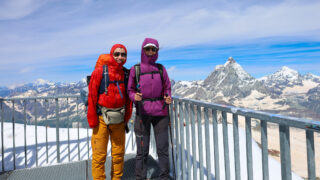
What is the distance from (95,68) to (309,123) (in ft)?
8.71

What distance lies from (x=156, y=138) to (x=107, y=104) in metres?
0.91

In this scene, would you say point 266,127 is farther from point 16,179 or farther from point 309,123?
point 16,179

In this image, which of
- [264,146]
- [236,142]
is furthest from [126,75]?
[264,146]

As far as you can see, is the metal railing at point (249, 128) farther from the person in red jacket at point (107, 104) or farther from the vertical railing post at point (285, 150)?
the person in red jacket at point (107, 104)

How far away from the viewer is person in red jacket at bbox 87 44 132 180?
3.00 metres

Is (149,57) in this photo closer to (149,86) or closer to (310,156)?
(149,86)

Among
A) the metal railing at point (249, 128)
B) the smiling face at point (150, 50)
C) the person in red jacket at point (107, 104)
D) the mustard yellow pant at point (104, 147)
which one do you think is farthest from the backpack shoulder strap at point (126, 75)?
the metal railing at point (249, 128)

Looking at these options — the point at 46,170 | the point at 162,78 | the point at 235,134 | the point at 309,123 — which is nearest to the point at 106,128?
the point at 162,78

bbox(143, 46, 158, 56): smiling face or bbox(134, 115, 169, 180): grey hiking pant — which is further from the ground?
bbox(143, 46, 158, 56): smiling face

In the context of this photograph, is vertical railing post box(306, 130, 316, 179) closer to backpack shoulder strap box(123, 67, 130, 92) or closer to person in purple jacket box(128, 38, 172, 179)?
person in purple jacket box(128, 38, 172, 179)

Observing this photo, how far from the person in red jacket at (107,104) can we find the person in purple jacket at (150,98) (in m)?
0.21

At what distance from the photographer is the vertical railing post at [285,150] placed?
1439 millimetres


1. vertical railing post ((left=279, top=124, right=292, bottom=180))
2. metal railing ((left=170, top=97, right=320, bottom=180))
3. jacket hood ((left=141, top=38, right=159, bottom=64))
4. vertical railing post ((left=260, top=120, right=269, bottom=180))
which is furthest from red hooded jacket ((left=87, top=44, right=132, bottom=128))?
vertical railing post ((left=279, top=124, right=292, bottom=180))

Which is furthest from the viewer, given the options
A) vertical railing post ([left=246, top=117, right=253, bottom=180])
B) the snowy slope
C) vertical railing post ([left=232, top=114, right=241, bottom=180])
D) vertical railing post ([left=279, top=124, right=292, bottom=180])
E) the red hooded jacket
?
the snowy slope
